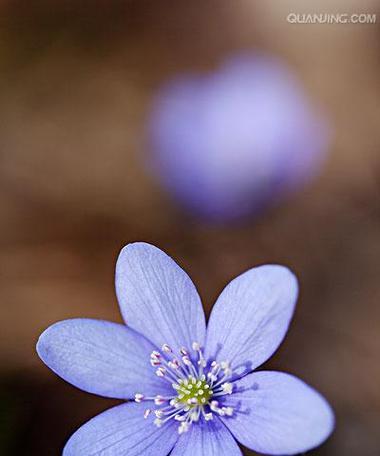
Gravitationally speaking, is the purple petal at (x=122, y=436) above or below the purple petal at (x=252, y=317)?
below

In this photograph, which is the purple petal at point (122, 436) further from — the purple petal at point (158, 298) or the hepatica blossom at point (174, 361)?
the purple petal at point (158, 298)

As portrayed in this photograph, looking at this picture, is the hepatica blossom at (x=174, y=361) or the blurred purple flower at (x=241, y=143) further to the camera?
the blurred purple flower at (x=241, y=143)

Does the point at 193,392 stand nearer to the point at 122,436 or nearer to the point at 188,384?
the point at 188,384

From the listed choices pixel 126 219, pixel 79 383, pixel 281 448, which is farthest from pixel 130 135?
pixel 281 448

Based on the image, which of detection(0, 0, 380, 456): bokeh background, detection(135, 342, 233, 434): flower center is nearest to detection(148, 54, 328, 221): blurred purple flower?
detection(0, 0, 380, 456): bokeh background

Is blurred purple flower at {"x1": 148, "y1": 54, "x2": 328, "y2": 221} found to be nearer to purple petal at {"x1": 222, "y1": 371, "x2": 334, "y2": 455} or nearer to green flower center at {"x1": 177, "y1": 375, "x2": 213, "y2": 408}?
green flower center at {"x1": 177, "y1": 375, "x2": 213, "y2": 408}

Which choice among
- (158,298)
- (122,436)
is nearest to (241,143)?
(158,298)

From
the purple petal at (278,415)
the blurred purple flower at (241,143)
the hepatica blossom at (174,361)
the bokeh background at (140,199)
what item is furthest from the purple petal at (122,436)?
the blurred purple flower at (241,143)
